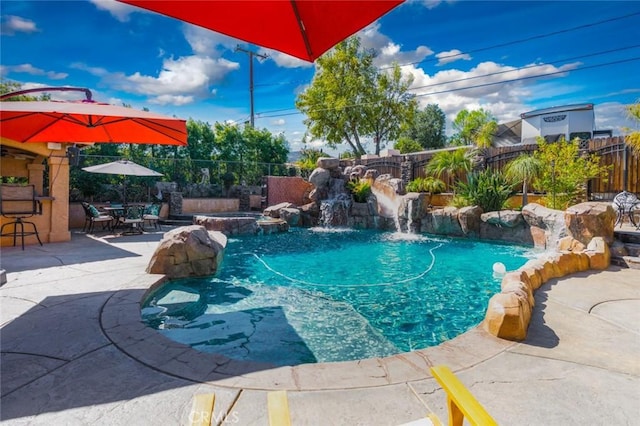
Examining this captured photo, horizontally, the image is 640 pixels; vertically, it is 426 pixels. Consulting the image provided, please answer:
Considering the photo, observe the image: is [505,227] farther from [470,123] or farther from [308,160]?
[470,123]

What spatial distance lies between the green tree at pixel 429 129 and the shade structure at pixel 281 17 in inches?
1276

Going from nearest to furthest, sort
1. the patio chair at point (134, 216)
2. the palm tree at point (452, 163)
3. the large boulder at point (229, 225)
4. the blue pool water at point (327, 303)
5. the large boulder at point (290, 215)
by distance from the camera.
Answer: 1. the blue pool water at point (327, 303)
2. the patio chair at point (134, 216)
3. the large boulder at point (229, 225)
4. the palm tree at point (452, 163)
5. the large boulder at point (290, 215)

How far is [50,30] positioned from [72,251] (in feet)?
26.9

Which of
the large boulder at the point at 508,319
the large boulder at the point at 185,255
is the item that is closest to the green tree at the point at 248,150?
the large boulder at the point at 185,255

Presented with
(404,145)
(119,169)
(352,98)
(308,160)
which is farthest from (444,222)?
(404,145)

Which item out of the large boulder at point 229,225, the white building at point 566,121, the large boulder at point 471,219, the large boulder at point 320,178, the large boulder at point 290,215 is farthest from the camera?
the white building at point 566,121

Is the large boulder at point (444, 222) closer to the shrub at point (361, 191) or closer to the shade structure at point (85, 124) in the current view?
the shrub at point (361, 191)

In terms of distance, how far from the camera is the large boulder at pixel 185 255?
198 inches

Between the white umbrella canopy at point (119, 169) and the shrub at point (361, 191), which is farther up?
the white umbrella canopy at point (119, 169)

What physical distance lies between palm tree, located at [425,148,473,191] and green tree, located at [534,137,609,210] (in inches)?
110

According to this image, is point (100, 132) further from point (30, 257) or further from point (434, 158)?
point (434, 158)

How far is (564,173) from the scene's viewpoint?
952 cm

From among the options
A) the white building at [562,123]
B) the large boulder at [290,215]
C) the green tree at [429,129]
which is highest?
the green tree at [429,129]

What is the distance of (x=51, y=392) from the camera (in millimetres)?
2062
